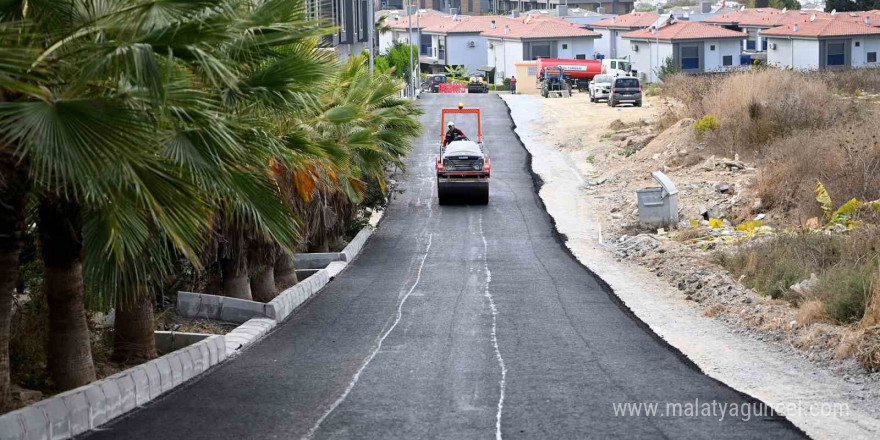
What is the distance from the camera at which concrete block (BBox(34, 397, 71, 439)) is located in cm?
962

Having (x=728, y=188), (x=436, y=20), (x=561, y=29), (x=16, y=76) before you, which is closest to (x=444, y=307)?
(x=16, y=76)

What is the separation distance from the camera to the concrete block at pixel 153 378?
38.4 ft

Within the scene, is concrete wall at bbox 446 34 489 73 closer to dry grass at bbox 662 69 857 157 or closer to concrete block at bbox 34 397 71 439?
dry grass at bbox 662 69 857 157

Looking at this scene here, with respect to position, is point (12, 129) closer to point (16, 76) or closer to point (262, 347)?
point (16, 76)

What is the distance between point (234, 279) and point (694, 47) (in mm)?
69734

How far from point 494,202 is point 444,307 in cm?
1660

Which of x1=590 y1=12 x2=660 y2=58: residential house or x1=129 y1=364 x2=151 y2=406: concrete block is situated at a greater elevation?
x1=590 y1=12 x2=660 y2=58: residential house

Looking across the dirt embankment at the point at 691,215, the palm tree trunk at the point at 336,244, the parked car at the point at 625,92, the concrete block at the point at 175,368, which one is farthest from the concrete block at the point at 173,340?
the parked car at the point at 625,92

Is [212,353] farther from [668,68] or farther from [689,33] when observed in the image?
[689,33]

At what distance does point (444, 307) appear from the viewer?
59.8 feet

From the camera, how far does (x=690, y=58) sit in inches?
3221

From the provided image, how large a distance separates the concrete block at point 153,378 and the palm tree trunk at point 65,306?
2.19ft

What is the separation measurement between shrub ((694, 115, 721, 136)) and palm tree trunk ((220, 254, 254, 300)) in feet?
82.7

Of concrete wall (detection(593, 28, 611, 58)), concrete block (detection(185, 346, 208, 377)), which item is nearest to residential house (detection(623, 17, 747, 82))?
concrete wall (detection(593, 28, 611, 58))
